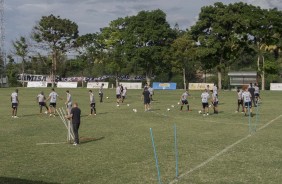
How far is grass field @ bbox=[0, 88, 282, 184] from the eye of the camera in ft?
42.5

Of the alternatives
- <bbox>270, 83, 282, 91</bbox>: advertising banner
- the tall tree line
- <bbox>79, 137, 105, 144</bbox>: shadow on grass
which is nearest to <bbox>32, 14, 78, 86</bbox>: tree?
the tall tree line

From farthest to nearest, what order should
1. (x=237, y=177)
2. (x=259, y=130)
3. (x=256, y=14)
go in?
(x=256, y=14), (x=259, y=130), (x=237, y=177)

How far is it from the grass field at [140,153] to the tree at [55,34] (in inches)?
2975

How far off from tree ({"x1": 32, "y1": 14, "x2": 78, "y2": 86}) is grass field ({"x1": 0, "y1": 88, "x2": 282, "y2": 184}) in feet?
248

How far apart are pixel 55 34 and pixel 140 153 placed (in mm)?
89154

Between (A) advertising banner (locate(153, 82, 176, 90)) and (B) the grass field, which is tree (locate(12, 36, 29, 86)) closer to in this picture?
(A) advertising banner (locate(153, 82, 176, 90))

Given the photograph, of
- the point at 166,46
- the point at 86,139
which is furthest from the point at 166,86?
the point at 86,139

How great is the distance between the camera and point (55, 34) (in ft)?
335

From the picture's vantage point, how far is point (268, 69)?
254 feet

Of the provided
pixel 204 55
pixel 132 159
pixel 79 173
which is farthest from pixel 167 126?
pixel 204 55

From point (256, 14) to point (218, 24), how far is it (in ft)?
21.5

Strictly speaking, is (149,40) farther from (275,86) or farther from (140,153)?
(140,153)

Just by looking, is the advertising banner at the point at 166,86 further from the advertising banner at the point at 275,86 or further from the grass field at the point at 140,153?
the grass field at the point at 140,153

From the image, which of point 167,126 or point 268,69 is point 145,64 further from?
point 167,126
